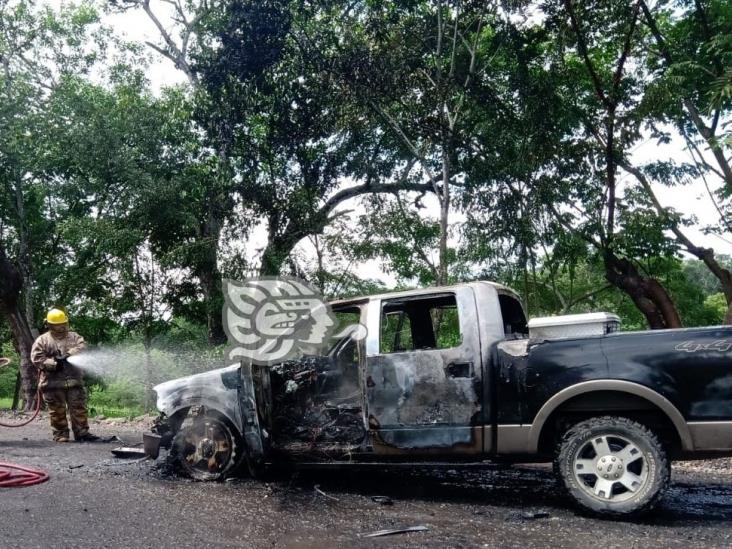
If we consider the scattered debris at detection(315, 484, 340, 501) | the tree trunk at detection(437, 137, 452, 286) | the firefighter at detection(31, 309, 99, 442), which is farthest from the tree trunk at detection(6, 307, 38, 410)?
the scattered debris at detection(315, 484, 340, 501)

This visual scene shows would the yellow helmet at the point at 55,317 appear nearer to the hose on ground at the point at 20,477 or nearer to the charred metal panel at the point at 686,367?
the hose on ground at the point at 20,477

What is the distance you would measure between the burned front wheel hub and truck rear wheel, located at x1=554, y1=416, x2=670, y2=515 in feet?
9.39

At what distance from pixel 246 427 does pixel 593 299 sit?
1176 cm

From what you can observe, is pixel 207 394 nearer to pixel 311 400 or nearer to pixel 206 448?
pixel 206 448

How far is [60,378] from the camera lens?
8.40 metres

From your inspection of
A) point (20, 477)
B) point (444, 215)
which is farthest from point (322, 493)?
point (444, 215)

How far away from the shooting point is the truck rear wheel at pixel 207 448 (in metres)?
5.61

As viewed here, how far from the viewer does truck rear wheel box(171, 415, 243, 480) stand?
18.4ft

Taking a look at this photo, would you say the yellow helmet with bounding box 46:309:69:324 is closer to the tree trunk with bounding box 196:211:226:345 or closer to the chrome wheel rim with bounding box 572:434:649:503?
the tree trunk with bounding box 196:211:226:345

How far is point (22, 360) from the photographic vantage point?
588 inches

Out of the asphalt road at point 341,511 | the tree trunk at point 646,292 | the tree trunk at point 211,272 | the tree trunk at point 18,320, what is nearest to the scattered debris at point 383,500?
the asphalt road at point 341,511

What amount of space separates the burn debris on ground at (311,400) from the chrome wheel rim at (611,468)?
6.30 feet

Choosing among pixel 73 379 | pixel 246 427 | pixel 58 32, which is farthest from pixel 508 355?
pixel 58 32

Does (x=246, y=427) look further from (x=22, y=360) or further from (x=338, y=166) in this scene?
(x=22, y=360)
